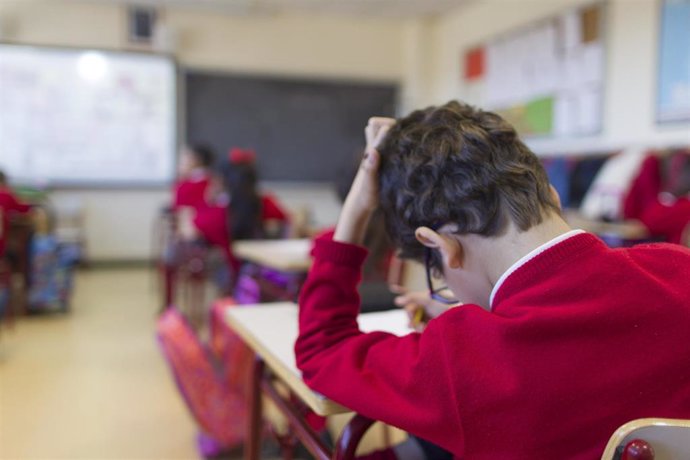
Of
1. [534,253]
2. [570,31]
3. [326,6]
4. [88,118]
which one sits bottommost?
[534,253]

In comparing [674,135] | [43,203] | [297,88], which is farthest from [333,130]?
[674,135]

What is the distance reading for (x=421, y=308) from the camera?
104 cm

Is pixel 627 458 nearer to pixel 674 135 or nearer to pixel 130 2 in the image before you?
pixel 674 135

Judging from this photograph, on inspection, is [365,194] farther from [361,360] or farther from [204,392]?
[204,392]

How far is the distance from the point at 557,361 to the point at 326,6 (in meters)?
5.47

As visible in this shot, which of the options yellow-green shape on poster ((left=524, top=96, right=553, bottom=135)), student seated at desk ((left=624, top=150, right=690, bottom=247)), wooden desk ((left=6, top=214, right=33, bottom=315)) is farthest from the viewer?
yellow-green shape on poster ((left=524, top=96, right=553, bottom=135))

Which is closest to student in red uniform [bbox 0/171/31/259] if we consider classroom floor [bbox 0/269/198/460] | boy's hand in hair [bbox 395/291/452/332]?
classroom floor [bbox 0/269/198/460]

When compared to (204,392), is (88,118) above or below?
above

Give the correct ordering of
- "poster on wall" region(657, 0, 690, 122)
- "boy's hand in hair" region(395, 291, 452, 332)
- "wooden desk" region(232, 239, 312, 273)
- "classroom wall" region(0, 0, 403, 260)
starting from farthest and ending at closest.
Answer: "classroom wall" region(0, 0, 403, 260)
"poster on wall" region(657, 0, 690, 122)
"wooden desk" region(232, 239, 312, 273)
"boy's hand in hair" region(395, 291, 452, 332)

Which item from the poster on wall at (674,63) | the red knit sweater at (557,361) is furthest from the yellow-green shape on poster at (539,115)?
the red knit sweater at (557,361)

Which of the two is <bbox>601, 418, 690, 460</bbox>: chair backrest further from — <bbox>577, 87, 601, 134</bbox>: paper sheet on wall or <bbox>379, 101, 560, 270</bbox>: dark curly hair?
<bbox>577, 87, 601, 134</bbox>: paper sheet on wall

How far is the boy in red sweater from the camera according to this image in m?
0.63

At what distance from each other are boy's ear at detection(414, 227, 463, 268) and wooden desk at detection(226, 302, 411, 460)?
249mm

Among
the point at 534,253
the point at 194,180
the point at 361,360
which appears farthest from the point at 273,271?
the point at 534,253
